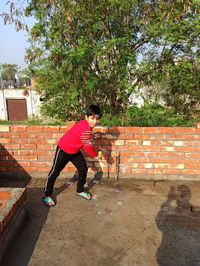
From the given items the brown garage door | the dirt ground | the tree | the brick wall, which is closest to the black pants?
the dirt ground

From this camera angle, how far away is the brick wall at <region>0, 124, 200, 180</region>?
407 cm

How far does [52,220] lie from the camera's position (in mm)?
3043

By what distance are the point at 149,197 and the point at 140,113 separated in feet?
5.54

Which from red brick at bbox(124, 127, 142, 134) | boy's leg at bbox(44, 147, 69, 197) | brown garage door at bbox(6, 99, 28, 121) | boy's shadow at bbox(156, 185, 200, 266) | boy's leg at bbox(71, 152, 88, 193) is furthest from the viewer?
brown garage door at bbox(6, 99, 28, 121)

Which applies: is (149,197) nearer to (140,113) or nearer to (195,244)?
(195,244)

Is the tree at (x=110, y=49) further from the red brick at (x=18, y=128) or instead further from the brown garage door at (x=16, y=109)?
the brown garage door at (x=16, y=109)

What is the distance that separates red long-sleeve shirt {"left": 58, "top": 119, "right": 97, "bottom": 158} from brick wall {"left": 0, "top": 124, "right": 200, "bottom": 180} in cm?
83

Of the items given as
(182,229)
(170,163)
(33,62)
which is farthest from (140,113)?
(33,62)

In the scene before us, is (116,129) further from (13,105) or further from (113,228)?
(13,105)

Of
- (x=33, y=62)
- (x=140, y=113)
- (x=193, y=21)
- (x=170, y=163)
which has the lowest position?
(x=170, y=163)

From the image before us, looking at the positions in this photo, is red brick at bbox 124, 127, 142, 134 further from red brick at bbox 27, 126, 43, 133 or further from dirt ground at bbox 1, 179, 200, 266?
red brick at bbox 27, 126, 43, 133

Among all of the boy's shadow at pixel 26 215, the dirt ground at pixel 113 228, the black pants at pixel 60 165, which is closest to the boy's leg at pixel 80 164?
the black pants at pixel 60 165

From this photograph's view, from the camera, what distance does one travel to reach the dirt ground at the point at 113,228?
2.40 m

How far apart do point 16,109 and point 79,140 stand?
30884 mm
